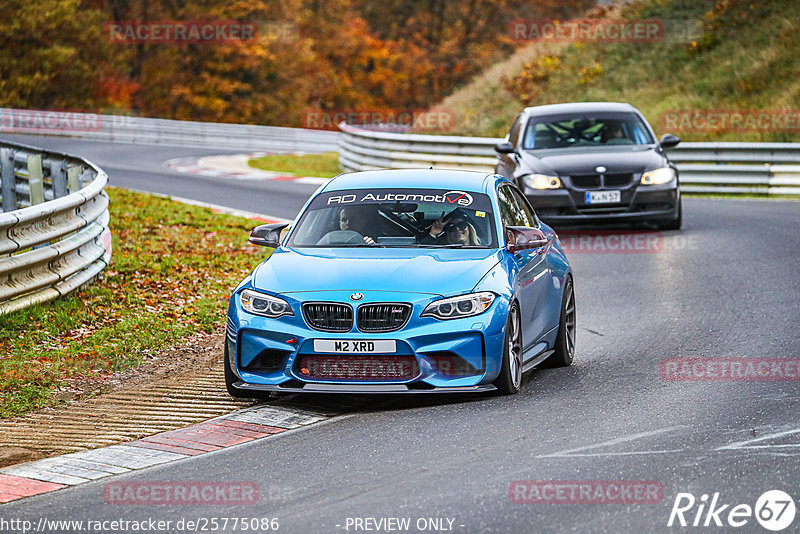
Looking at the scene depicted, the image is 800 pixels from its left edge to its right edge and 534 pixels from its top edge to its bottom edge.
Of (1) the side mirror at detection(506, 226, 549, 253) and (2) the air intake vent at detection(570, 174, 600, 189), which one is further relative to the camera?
(2) the air intake vent at detection(570, 174, 600, 189)

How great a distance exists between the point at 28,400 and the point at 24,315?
234cm

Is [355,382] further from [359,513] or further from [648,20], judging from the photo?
[648,20]

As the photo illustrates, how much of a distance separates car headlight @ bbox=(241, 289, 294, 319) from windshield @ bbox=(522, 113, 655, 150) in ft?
34.7

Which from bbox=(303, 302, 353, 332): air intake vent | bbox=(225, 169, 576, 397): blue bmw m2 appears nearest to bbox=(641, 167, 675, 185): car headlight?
bbox=(225, 169, 576, 397): blue bmw m2

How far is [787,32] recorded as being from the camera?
119 feet

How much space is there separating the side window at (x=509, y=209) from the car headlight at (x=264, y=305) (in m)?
1.99

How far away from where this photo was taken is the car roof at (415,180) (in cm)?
947

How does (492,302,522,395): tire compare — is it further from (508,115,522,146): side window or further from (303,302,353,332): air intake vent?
(508,115,522,146): side window

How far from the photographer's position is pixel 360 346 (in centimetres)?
784

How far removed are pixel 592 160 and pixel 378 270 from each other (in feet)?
31.5

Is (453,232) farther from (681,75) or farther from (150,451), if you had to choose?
(681,75)

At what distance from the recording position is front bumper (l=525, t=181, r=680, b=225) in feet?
56.1

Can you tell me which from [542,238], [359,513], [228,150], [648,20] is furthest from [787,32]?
[359,513]

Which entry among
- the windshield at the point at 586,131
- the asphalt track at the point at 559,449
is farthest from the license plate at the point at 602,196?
the asphalt track at the point at 559,449
